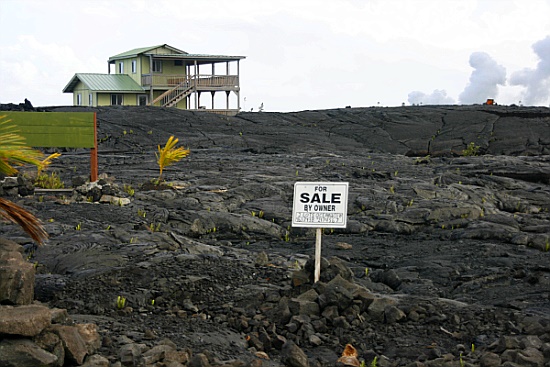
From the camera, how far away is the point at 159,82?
157 ft

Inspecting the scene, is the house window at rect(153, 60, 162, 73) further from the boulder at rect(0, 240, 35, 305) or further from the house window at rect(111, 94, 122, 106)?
the boulder at rect(0, 240, 35, 305)

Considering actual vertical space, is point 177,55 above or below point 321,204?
above

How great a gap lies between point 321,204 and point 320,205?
0.02 meters

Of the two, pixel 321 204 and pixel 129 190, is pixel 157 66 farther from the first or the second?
pixel 321 204

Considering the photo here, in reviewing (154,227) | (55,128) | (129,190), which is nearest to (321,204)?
(154,227)

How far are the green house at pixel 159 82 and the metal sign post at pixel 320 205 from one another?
3600 centimetres

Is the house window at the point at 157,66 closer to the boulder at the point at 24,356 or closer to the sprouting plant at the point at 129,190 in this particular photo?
the sprouting plant at the point at 129,190

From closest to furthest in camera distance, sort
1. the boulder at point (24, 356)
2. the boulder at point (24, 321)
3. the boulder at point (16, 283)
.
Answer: the boulder at point (24, 356) → the boulder at point (24, 321) → the boulder at point (16, 283)

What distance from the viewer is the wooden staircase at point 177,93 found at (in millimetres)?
46219

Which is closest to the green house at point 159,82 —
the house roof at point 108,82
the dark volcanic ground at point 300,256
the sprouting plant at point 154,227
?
the house roof at point 108,82

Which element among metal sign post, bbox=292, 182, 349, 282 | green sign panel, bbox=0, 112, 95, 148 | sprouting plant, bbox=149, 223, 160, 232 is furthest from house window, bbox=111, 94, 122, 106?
metal sign post, bbox=292, 182, 349, 282

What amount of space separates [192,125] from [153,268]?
24.4 m

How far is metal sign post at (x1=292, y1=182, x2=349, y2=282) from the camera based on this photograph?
990 centimetres

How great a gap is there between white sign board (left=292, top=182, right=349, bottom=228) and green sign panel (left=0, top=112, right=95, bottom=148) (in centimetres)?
938
